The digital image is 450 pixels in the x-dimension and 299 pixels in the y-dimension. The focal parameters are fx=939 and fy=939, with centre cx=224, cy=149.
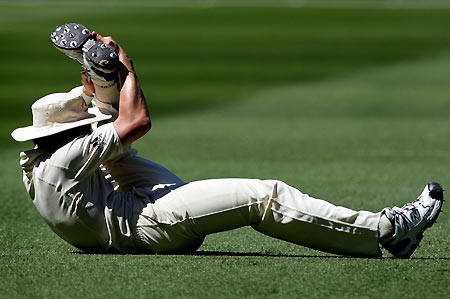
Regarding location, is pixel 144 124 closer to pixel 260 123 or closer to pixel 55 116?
pixel 55 116

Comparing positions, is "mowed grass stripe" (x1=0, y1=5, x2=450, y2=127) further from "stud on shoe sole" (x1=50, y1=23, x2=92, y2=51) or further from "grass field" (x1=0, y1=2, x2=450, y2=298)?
"stud on shoe sole" (x1=50, y1=23, x2=92, y2=51)

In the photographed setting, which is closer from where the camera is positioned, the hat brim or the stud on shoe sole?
the hat brim

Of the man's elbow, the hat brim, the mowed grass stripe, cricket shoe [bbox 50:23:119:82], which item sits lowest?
the mowed grass stripe

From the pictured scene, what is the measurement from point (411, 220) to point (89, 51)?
1.91 m

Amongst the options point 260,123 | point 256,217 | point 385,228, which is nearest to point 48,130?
point 256,217

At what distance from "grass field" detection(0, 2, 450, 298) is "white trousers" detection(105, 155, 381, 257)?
11 cm

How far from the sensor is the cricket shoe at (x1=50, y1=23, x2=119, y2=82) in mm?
4973

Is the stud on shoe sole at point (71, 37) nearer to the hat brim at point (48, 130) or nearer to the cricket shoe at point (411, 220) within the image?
the hat brim at point (48, 130)

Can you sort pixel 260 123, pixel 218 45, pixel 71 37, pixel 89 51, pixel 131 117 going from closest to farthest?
pixel 131 117 < pixel 89 51 < pixel 71 37 < pixel 260 123 < pixel 218 45

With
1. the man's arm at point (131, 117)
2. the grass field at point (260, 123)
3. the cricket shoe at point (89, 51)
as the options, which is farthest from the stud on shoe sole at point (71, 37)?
the grass field at point (260, 123)

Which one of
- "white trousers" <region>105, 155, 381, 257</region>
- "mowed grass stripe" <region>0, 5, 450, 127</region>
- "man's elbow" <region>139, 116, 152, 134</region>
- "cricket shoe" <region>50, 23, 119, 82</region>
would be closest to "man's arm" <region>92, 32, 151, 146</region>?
"man's elbow" <region>139, 116, 152, 134</region>

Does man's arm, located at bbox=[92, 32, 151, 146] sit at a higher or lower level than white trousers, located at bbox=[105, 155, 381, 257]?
higher

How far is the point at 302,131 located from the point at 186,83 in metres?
7.03

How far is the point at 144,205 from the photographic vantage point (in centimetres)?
502
